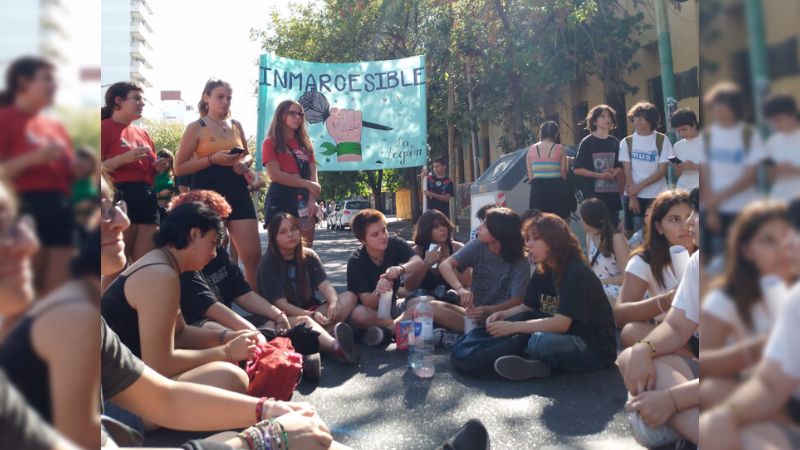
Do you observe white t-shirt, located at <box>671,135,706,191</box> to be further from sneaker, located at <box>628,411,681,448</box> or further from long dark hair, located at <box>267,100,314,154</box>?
long dark hair, located at <box>267,100,314,154</box>

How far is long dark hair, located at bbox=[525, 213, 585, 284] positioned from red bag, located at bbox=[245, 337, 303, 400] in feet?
2.90

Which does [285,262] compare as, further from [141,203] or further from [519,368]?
[141,203]

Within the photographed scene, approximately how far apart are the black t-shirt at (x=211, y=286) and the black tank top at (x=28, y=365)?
5.91 feet

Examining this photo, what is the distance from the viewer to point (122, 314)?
58.9 inches

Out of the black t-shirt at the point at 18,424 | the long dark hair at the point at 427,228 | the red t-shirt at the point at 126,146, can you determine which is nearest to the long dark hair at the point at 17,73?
the black t-shirt at the point at 18,424

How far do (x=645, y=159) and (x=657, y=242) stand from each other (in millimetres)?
249

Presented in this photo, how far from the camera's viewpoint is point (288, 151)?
266cm

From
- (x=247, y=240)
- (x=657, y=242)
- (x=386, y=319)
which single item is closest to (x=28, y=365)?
(x=657, y=242)

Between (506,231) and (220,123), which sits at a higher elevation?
(220,123)

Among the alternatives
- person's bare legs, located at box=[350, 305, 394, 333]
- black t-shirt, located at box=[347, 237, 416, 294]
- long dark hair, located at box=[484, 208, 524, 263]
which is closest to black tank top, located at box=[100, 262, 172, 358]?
long dark hair, located at box=[484, 208, 524, 263]

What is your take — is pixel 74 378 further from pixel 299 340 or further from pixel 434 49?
pixel 434 49

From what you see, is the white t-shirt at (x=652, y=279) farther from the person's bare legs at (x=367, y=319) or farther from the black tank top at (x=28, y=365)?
the person's bare legs at (x=367, y=319)

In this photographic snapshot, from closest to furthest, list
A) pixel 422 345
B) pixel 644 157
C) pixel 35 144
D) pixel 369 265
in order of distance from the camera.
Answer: pixel 35 144
pixel 644 157
pixel 422 345
pixel 369 265

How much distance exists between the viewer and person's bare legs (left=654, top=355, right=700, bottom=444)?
3.99 feet
